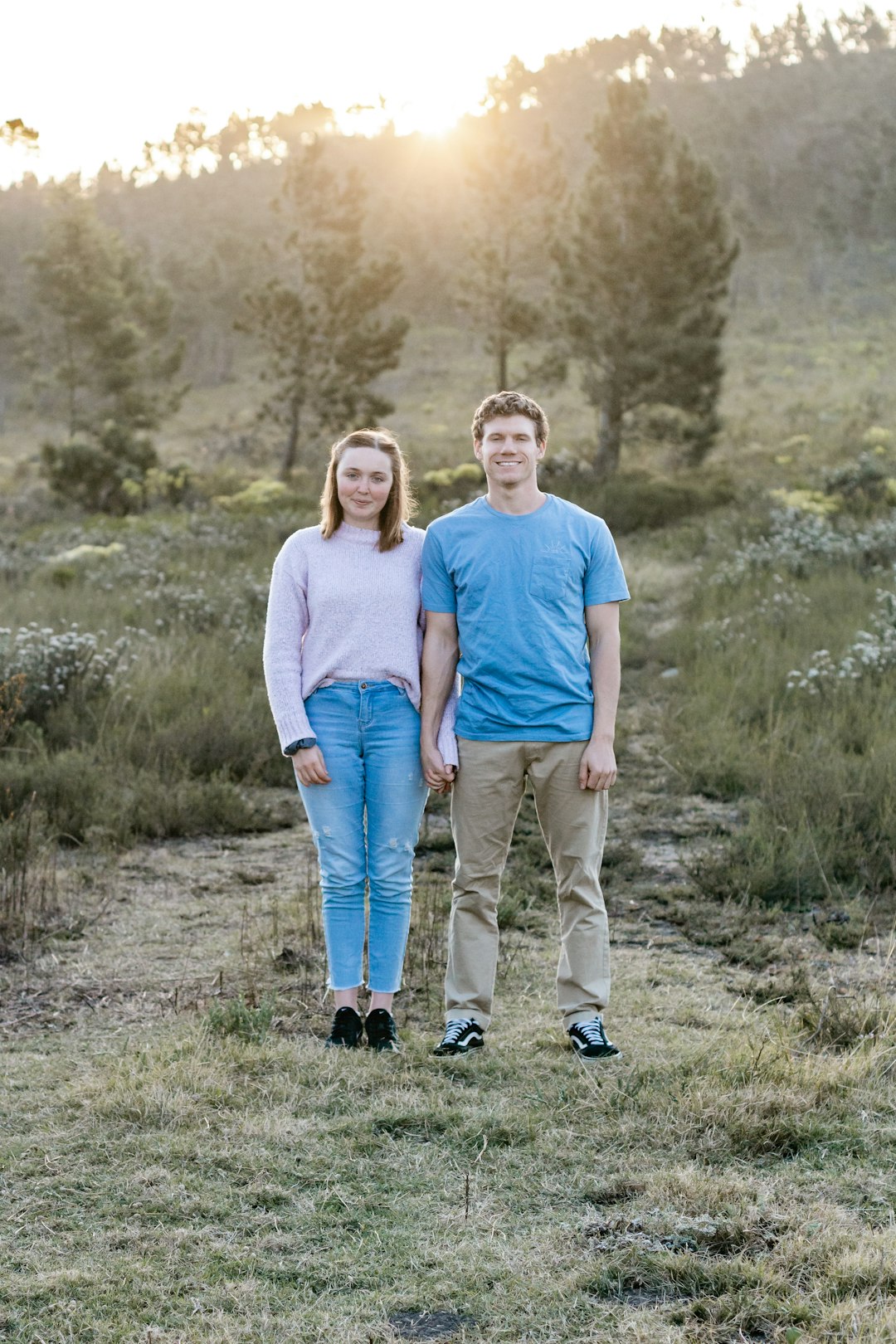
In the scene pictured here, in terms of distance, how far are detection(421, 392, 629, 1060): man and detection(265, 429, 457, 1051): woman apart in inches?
3.8

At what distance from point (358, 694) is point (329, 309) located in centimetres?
2275

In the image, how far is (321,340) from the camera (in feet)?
85.2

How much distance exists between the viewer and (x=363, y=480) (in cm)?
391

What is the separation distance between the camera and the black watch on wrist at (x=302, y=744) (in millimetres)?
3793

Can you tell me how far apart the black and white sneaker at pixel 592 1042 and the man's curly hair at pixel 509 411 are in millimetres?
1859

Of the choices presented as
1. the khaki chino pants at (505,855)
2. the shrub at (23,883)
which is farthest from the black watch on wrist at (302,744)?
the shrub at (23,883)

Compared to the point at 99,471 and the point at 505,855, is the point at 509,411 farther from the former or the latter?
the point at 99,471

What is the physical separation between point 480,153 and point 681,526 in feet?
39.1

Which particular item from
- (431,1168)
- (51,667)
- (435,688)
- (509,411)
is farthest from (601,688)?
(51,667)

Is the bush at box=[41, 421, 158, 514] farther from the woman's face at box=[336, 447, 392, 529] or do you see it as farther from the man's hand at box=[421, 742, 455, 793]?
the man's hand at box=[421, 742, 455, 793]

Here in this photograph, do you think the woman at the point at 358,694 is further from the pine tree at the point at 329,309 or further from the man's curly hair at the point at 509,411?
the pine tree at the point at 329,309

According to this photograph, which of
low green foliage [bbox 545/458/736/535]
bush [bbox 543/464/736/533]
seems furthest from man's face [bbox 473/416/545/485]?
low green foliage [bbox 545/458/736/535]

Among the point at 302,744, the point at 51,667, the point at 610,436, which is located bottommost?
the point at 51,667

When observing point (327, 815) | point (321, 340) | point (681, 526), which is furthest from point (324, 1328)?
point (321, 340)
